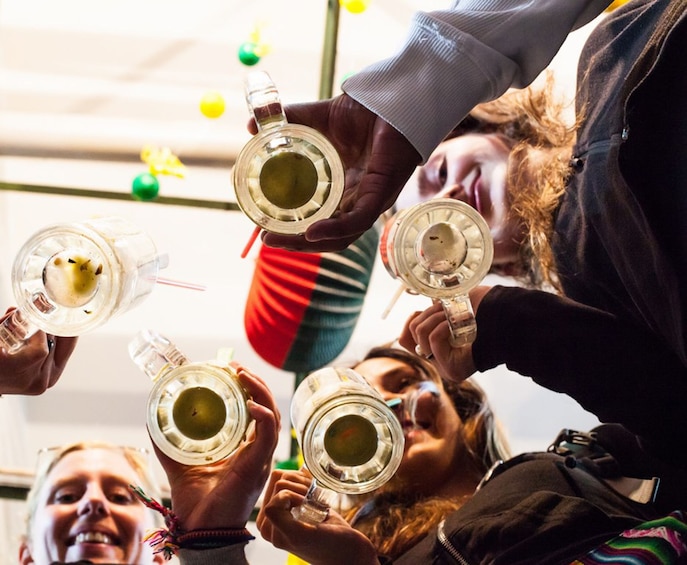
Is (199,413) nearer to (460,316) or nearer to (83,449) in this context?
(460,316)

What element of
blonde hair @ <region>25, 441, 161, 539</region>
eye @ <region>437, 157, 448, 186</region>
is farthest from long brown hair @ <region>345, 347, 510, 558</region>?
blonde hair @ <region>25, 441, 161, 539</region>

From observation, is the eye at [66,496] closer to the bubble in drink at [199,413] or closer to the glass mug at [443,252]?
the bubble in drink at [199,413]

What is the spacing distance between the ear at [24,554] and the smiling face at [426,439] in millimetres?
599

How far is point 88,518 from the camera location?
41.5 inches

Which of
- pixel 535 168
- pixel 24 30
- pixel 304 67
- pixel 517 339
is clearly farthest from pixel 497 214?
pixel 24 30

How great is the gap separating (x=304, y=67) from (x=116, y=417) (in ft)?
2.53

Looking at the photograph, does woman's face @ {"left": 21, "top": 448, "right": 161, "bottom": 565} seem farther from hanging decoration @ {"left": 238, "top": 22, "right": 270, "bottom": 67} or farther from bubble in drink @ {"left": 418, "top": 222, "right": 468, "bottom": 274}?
hanging decoration @ {"left": 238, "top": 22, "right": 270, "bottom": 67}

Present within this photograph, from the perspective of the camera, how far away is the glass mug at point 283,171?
66 cm

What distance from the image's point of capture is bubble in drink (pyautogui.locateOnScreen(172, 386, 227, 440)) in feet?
2.39

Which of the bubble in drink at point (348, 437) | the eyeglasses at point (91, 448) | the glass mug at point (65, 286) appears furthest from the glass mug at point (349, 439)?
the eyeglasses at point (91, 448)

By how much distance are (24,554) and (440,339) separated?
0.82 m

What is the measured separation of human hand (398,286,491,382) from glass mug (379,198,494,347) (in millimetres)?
41

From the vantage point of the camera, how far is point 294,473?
805 millimetres

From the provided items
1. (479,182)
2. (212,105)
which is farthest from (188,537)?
(212,105)
